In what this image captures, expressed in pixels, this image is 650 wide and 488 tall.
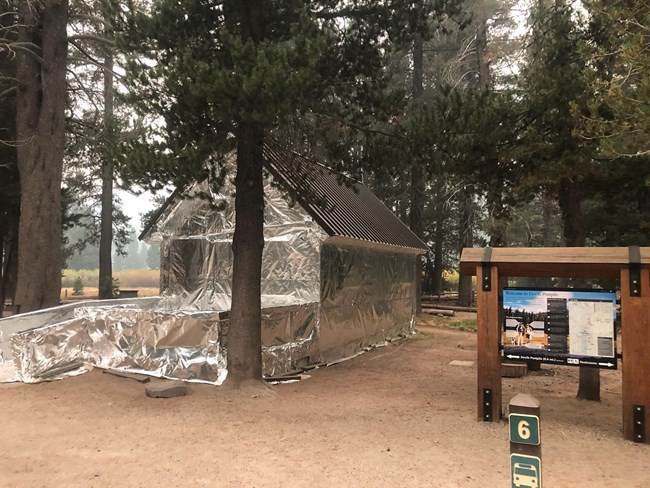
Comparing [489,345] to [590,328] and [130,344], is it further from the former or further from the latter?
[130,344]

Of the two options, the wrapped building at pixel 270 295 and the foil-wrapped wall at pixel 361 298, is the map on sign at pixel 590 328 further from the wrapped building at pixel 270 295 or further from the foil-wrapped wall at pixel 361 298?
the foil-wrapped wall at pixel 361 298

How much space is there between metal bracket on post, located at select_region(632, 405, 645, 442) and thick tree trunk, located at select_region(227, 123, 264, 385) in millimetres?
5807

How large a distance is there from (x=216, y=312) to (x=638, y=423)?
720cm

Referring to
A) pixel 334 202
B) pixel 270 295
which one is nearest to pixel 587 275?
pixel 270 295

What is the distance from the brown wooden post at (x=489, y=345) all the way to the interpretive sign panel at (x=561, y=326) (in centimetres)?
26

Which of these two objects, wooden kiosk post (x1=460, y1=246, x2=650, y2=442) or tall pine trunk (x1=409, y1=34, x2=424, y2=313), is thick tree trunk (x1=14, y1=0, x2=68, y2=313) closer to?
wooden kiosk post (x1=460, y1=246, x2=650, y2=442)

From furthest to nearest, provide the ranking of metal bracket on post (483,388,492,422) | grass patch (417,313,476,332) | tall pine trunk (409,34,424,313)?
1. tall pine trunk (409,34,424,313)
2. grass patch (417,313,476,332)
3. metal bracket on post (483,388,492,422)

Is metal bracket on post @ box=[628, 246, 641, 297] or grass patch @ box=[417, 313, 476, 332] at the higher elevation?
metal bracket on post @ box=[628, 246, 641, 297]

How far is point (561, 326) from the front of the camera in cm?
652

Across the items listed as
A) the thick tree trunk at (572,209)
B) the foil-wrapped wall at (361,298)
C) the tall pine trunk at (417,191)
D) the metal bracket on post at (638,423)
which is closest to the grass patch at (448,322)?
the tall pine trunk at (417,191)

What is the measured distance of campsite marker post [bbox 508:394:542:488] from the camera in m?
2.82

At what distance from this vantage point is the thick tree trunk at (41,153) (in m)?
11.5

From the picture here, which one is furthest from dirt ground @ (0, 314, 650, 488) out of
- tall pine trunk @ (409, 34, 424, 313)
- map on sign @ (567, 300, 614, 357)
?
tall pine trunk @ (409, 34, 424, 313)

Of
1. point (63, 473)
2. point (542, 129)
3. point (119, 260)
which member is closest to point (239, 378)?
point (63, 473)
